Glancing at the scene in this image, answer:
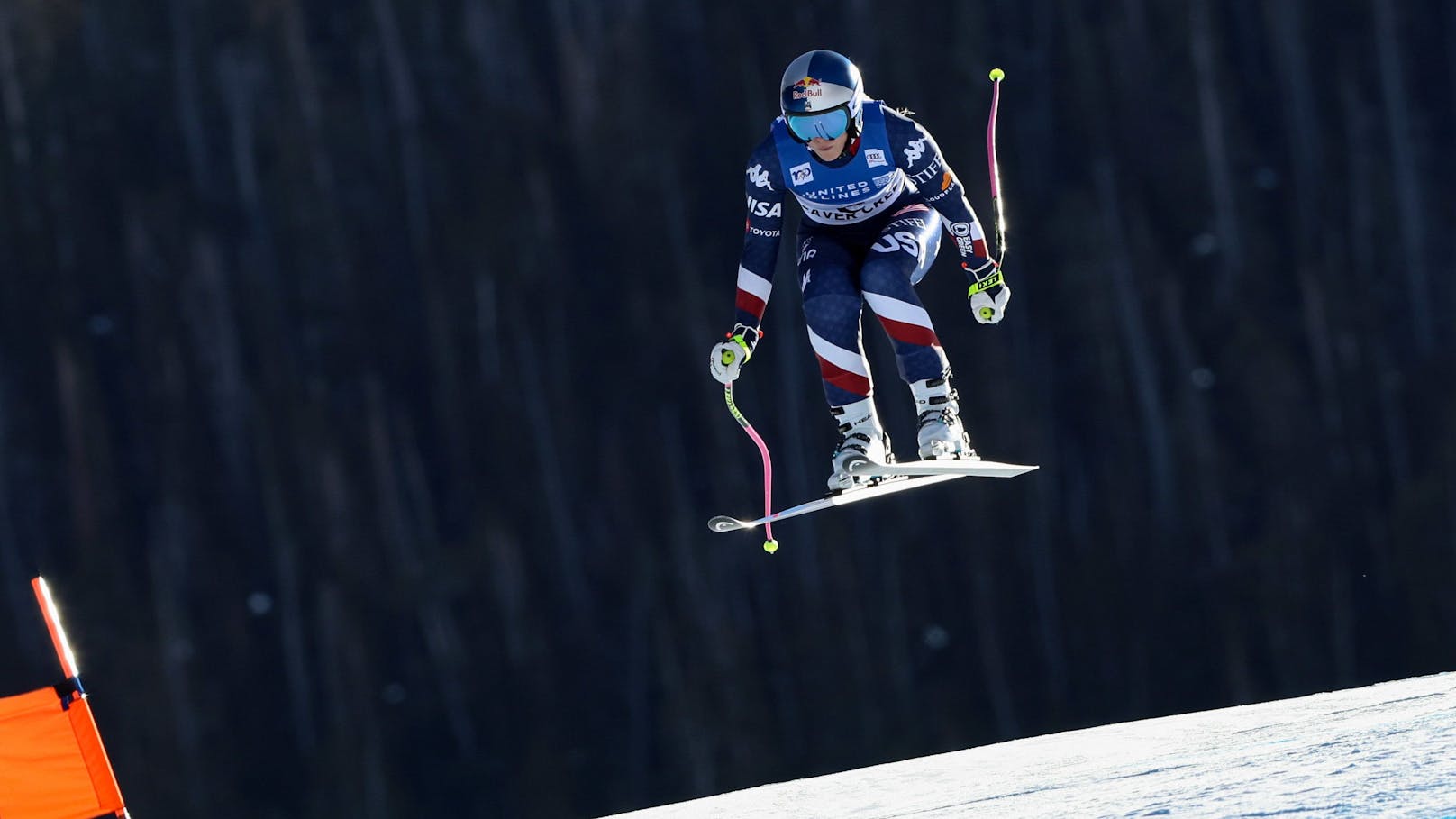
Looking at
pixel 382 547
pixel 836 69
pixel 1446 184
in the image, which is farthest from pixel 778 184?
pixel 1446 184

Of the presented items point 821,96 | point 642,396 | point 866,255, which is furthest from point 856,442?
point 642,396

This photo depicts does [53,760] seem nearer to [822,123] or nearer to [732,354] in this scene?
[732,354]

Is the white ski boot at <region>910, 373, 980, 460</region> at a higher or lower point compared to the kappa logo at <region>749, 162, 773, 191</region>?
lower

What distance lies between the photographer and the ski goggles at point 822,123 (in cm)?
Result: 531


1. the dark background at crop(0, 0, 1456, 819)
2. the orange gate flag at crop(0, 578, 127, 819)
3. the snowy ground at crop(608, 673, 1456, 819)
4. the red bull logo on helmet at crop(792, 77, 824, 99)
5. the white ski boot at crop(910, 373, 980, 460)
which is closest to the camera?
the snowy ground at crop(608, 673, 1456, 819)

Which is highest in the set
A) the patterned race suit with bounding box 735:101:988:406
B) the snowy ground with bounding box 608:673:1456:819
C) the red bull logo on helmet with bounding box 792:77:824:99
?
the red bull logo on helmet with bounding box 792:77:824:99

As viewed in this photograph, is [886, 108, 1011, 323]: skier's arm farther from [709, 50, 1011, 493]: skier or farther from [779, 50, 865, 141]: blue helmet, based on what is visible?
[779, 50, 865, 141]: blue helmet

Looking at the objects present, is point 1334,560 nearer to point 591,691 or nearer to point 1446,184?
point 1446,184

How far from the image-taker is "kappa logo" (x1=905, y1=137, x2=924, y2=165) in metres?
5.53

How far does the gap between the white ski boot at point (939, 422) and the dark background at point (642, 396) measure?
4.31 m

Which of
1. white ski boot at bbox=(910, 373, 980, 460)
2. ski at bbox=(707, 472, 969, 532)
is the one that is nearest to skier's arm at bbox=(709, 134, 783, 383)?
ski at bbox=(707, 472, 969, 532)

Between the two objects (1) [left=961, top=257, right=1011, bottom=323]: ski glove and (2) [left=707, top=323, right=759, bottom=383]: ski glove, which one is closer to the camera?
(1) [left=961, top=257, right=1011, bottom=323]: ski glove

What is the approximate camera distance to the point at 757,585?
10055mm

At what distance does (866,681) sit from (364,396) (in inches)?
152
